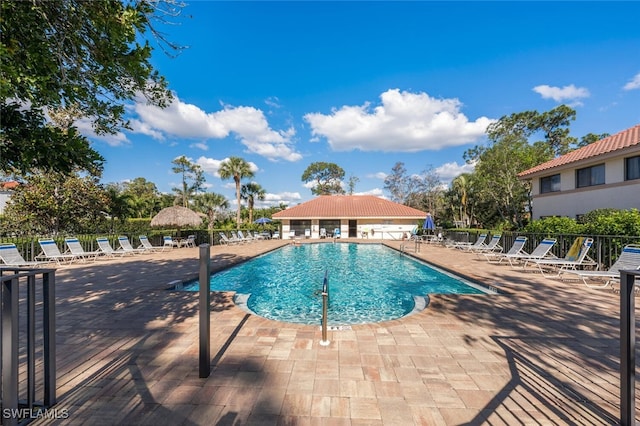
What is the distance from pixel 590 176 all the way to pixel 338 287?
49.9 ft

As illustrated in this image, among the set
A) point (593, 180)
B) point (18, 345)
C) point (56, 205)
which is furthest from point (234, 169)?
point (18, 345)

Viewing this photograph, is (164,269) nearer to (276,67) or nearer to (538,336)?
(538,336)

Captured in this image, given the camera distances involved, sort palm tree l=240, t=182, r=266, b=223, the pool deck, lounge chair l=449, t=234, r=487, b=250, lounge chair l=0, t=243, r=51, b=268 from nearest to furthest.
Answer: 1. the pool deck
2. lounge chair l=0, t=243, r=51, b=268
3. lounge chair l=449, t=234, r=487, b=250
4. palm tree l=240, t=182, r=266, b=223

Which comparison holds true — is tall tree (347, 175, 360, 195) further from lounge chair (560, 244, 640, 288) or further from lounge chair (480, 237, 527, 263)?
lounge chair (560, 244, 640, 288)

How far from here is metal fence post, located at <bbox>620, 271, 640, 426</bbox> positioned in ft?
6.96

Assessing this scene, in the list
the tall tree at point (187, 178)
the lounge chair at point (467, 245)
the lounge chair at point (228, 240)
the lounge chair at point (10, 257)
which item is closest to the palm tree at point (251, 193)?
the tall tree at point (187, 178)

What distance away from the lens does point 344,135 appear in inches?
1475

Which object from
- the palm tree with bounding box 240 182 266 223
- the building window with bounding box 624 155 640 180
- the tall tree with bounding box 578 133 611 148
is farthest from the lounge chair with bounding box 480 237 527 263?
the tall tree with bounding box 578 133 611 148

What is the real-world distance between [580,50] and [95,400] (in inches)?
877

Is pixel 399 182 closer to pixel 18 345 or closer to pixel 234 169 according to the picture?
pixel 234 169

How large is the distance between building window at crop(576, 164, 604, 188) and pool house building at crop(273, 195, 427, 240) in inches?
520

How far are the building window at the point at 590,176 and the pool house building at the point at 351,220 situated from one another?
13211 mm

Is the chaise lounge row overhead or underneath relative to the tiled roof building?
underneath

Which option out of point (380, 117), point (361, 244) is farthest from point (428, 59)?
point (361, 244)
